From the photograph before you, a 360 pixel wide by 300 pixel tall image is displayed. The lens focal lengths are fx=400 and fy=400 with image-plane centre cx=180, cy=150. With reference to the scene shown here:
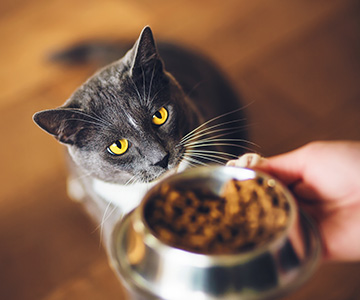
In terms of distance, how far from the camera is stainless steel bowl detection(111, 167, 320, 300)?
1.61ft

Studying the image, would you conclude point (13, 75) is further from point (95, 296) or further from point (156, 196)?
point (156, 196)

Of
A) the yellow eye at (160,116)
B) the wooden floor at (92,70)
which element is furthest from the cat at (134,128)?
the wooden floor at (92,70)

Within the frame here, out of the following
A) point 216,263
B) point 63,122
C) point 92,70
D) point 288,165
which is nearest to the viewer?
point 216,263

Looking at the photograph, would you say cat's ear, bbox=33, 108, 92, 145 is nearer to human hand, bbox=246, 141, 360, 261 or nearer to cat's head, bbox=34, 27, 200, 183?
cat's head, bbox=34, 27, 200, 183

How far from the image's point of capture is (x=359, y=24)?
139 cm

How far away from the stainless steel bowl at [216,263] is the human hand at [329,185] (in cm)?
17

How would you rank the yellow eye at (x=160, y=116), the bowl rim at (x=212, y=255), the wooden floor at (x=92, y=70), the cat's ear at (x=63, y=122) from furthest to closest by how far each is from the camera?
the wooden floor at (x=92, y=70) < the yellow eye at (x=160, y=116) < the cat's ear at (x=63, y=122) < the bowl rim at (x=212, y=255)

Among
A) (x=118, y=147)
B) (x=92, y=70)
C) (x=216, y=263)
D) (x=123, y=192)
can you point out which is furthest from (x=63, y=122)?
(x=92, y=70)

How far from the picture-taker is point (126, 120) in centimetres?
69

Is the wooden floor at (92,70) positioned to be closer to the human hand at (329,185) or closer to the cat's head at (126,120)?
the human hand at (329,185)

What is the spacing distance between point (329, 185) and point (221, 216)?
1.07 feet

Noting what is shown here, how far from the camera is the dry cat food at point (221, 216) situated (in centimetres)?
52

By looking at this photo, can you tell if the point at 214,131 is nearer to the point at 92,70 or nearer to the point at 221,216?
the point at 221,216

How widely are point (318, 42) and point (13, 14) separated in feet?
3.99
